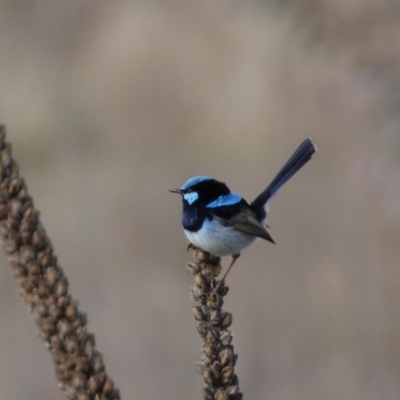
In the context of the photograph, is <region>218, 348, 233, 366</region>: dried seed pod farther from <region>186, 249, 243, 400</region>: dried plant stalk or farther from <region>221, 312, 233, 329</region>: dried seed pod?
<region>221, 312, 233, 329</region>: dried seed pod

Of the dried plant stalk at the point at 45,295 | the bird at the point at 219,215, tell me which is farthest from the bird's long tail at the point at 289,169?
the dried plant stalk at the point at 45,295

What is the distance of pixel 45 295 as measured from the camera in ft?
5.67

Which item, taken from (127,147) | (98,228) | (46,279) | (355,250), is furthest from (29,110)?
(46,279)

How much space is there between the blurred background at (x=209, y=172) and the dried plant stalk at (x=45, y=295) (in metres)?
1.38

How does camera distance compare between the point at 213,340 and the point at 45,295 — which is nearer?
the point at 45,295

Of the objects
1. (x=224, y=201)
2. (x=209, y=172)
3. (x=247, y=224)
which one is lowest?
(x=247, y=224)

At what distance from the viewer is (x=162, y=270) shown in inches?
→ 289

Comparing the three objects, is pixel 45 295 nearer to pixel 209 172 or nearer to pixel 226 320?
pixel 226 320

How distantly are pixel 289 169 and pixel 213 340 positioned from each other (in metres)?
2.53

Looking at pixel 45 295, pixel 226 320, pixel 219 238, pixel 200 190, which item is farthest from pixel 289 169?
pixel 45 295

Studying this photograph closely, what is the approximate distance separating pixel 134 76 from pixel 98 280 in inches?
158

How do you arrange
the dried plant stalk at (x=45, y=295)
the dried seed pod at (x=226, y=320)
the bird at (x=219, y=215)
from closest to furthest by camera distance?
the dried plant stalk at (x=45, y=295) → the dried seed pod at (x=226, y=320) → the bird at (x=219, y=215)

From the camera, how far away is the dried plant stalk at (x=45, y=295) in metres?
1.69

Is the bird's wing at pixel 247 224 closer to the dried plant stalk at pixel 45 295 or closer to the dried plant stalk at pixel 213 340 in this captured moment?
the dried plant stalk at pixel 213 340
